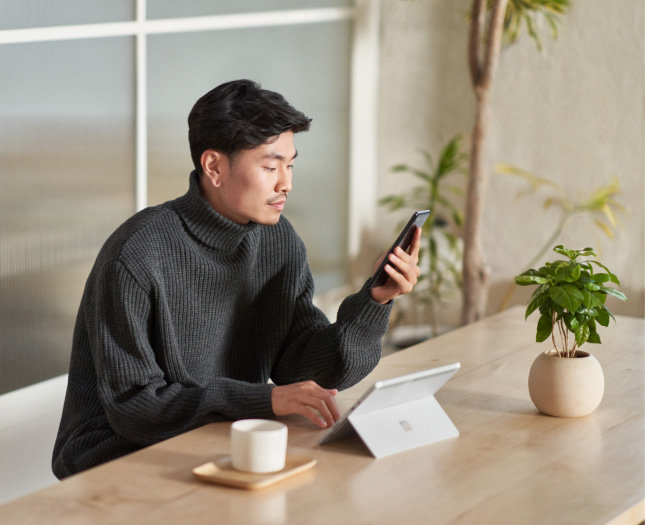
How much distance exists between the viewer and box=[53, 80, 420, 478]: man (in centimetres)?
158

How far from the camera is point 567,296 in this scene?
5.23 ft

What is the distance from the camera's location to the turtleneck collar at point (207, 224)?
1.75 m

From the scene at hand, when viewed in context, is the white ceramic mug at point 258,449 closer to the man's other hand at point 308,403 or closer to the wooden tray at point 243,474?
the wooden tray at point 243,474

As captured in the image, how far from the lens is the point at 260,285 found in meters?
1.92

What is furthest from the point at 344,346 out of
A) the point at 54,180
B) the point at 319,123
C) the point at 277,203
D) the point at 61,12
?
the point at 319,123

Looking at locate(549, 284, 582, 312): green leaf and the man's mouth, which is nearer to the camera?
locate(549, 284, 582, 312): green leaf

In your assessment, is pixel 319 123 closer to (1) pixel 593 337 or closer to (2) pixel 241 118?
(2) pixel 241 118

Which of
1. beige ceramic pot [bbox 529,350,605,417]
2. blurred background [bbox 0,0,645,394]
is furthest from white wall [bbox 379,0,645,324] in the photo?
beige ceramic pot [bbox 529,350,605,417]

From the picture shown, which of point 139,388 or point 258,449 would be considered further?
point 139,388

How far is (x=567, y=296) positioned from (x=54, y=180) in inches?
66.9

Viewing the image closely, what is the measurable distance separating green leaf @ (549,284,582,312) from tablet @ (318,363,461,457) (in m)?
0.24

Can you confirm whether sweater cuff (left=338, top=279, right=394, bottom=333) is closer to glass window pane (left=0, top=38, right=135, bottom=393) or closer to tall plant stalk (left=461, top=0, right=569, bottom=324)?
glass window pane (left=0, top=38, right=135, bottom=393)

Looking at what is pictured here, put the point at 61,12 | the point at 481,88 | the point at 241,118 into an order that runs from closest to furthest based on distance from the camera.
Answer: the point at 241,118 → the point at 61,12 → the point at 481,88

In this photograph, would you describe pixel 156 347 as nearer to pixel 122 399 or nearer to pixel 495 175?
pixel 122 399
